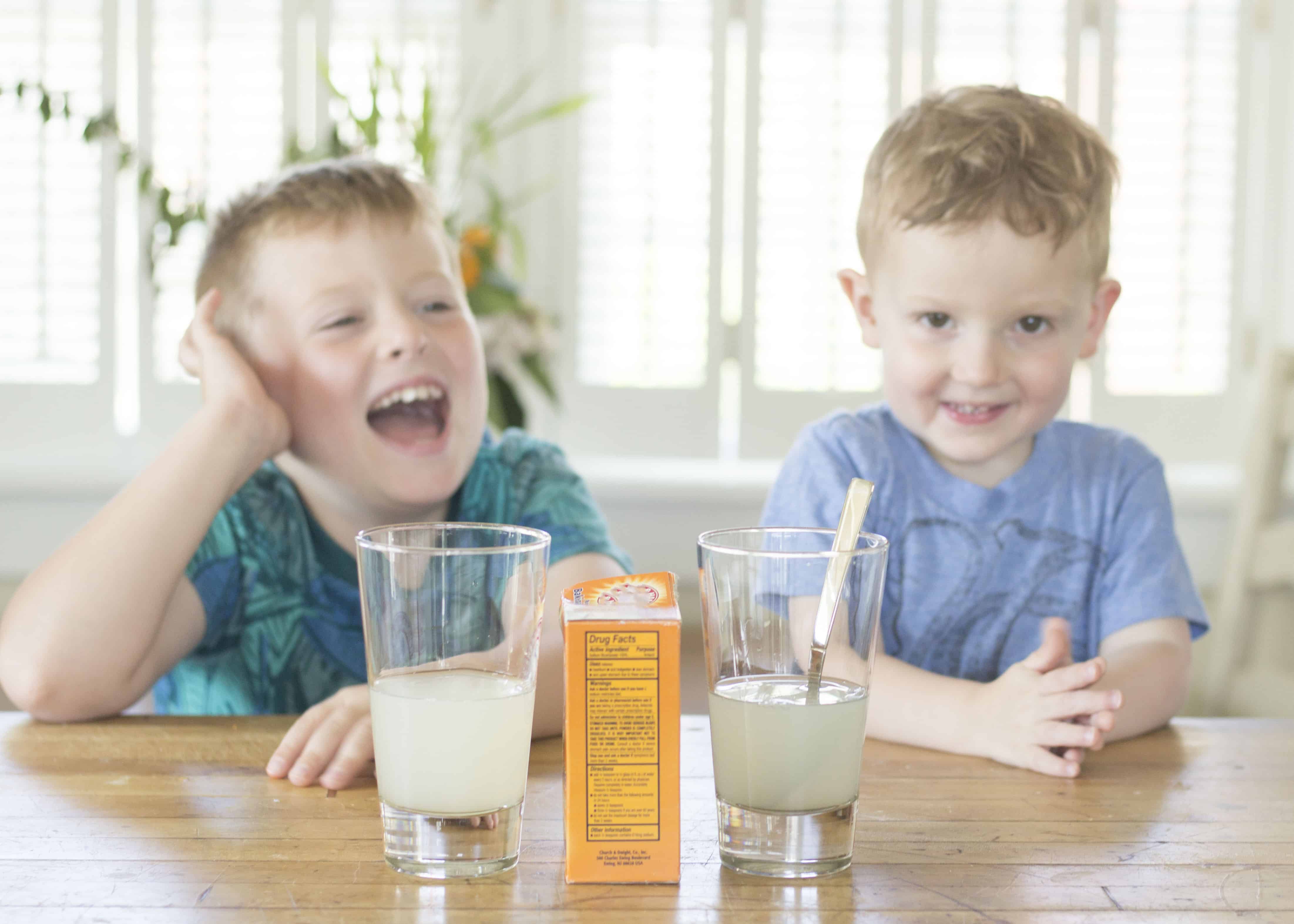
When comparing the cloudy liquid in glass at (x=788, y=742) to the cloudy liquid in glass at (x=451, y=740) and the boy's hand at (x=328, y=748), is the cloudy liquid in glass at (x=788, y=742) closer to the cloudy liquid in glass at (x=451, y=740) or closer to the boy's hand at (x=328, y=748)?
the cloudy liquid in glass at (x=451, y=740)

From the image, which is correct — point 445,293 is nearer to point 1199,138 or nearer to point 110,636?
point 110,636

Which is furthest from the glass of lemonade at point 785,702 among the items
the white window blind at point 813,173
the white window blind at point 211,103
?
the white window blind at point 211,103

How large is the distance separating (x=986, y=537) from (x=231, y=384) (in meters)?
0.70

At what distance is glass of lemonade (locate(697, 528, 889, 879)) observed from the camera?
0.58m

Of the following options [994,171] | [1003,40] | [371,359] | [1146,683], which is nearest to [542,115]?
[1003,40]

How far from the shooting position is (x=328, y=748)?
2.52 ft

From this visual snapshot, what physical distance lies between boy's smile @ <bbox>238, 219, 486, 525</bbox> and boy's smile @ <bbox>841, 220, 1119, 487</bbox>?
397 millimetres

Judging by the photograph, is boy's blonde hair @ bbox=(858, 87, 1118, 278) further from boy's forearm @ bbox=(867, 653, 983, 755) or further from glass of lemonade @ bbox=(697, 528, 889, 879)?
glass of lemonade @ bbox=(697, 528, 889, 879)

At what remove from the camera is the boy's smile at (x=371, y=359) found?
113cm

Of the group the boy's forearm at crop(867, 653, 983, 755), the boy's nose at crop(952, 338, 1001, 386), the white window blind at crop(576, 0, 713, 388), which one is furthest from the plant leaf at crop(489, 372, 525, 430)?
the boy's forearm at crop(867, 653, 983, 755)

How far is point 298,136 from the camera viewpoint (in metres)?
2.61

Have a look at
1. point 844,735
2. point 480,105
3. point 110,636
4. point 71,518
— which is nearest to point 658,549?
point 480,105

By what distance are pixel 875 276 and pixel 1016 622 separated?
0.34 metres

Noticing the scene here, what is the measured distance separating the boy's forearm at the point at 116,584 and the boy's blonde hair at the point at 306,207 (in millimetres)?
226
